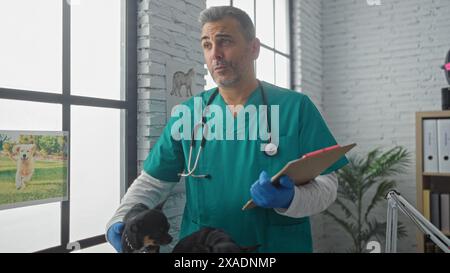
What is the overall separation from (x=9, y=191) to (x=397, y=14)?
76.8 inches

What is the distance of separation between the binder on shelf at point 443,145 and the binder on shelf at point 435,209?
0.14 m

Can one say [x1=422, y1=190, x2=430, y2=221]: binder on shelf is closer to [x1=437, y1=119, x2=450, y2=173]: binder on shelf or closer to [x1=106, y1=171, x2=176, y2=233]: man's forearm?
[x1=437, y1=119, x2=450, y2=173]: binder on shelf

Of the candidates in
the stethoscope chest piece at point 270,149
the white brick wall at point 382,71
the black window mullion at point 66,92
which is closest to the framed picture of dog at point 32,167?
the black window mullion at point 66,92

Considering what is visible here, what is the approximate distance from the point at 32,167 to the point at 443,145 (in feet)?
5.88

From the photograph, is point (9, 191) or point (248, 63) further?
point (248, 63)

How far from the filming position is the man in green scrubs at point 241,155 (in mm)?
949

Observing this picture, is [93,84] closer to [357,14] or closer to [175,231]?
[175,231]

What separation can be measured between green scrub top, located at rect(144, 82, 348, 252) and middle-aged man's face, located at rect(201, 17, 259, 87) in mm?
84

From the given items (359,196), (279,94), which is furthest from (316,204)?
(359,196)

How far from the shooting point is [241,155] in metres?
0.97

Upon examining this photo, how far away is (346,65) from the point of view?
2.16m

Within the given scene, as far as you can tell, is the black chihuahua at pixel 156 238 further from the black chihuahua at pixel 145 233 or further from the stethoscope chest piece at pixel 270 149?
the stethoscope chest piece at pixel 270 149

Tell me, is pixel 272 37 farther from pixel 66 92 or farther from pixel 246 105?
pixel 66 92

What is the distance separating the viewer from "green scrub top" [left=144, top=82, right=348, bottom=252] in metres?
0.96
